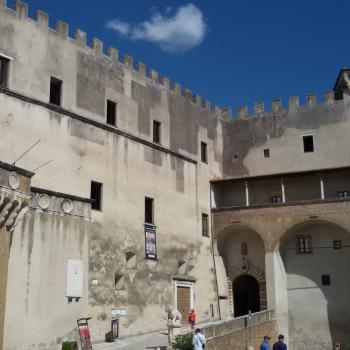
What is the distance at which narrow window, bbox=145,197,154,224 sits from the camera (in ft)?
89.8

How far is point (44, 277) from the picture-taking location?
18.1 meters

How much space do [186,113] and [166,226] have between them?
22.1 ft

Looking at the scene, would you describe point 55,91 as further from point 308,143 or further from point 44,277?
point 308,143

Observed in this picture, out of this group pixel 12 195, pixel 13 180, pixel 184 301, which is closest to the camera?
pixel 12 195

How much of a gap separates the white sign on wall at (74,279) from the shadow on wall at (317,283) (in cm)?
1351

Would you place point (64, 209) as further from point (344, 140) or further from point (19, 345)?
point (344, 140)

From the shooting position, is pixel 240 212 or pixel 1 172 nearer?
pixel 1 172

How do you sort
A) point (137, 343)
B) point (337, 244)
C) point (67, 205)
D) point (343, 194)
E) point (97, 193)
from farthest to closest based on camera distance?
1. point (343, 194)
2. point (337, 244)
3. point (97, 193)
4. point (137, 343)
5. point (67, 205)

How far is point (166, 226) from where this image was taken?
1107 inches

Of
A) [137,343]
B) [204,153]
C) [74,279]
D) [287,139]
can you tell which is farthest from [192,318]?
[287,139]

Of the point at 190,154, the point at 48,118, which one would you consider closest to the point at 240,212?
the point at 190,154

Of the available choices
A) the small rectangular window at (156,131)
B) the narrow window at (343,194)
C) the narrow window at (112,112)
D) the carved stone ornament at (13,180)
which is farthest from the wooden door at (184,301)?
the carved stone ornament at (13,180)

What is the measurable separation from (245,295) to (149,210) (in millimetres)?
8891

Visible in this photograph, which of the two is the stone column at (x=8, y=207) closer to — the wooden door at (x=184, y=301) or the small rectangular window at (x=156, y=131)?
the small rectangular window at (x=156, y=131)
